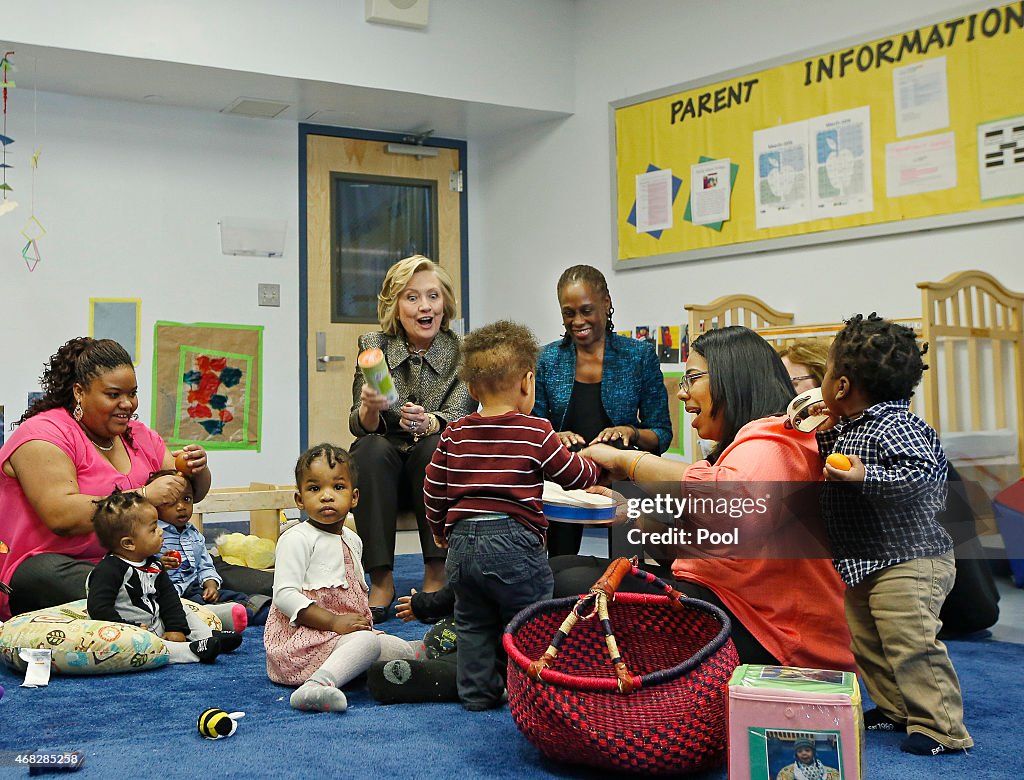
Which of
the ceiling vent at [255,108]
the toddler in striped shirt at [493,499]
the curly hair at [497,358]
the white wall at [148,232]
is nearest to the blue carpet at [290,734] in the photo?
the toddler in striped shirt at [493,499]

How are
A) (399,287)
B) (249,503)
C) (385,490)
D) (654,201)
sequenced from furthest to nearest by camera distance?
(654,201)
(249,503)
(399,287)
(385,490)

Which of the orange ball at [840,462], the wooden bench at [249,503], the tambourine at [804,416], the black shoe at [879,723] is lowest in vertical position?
the black shoe at [879,723]

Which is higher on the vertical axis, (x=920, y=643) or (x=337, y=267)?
(x=337, y=267)

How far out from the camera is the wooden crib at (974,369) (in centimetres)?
329

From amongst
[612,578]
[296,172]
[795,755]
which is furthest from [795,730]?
[296,172]

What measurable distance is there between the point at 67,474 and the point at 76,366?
0.30 m

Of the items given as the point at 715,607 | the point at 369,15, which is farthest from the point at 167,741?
the point at 369,15

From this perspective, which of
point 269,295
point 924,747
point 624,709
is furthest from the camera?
point 269,295

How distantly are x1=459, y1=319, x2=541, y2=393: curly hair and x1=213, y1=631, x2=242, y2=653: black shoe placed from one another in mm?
952

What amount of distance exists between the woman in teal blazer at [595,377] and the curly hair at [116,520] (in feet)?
4.10

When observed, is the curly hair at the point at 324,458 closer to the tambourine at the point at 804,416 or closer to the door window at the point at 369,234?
the tambourine at the point at 804,416

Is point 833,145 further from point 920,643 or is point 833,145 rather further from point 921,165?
point 920,643

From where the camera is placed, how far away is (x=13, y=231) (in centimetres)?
445

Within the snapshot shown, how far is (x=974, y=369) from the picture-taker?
11.5 feet
